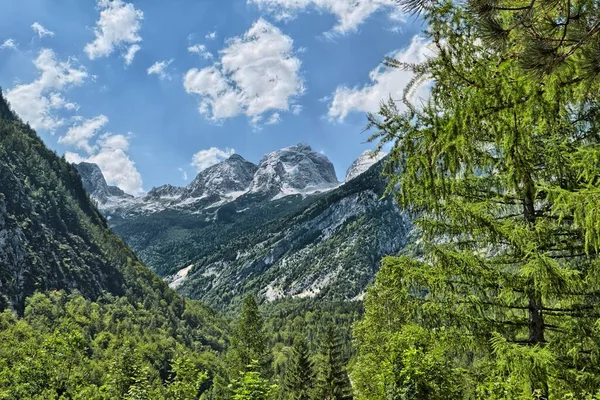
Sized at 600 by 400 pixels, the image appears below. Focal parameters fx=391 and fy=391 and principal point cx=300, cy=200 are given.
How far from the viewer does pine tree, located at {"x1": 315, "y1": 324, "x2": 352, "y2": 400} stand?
4019 centimetres

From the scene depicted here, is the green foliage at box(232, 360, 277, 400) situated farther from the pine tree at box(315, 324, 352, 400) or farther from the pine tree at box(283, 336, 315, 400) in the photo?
the pine tree at box(283, 336, 315, 400)

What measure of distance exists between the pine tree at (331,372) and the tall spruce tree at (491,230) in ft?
115

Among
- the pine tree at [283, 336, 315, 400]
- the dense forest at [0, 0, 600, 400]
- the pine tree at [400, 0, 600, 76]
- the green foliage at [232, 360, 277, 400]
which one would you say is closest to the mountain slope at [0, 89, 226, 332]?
the pine tree at [283, 336, 315, 400]

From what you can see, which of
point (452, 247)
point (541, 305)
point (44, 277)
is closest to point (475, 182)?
point (452, 247)

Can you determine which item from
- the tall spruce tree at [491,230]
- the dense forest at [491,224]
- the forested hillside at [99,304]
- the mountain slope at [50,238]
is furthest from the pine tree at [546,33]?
the mountain slope at [50,238]

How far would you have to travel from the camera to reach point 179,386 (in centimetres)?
1230

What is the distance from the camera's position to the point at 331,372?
1614 inches

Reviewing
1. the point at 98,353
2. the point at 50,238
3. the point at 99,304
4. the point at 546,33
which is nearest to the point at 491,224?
the point at 546,33

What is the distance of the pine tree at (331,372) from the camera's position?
1582 inches

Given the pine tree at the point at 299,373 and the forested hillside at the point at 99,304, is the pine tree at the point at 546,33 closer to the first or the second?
the forested hillside at the point at 99,304

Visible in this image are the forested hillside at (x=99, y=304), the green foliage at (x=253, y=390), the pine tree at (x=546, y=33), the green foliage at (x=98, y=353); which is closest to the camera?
the pine tree at (x=546, y=33)

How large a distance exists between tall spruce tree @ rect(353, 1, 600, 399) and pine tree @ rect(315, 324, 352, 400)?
35127 millimetres

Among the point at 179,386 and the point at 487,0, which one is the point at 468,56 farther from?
the point at 179,386

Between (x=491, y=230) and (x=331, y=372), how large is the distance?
3769 centimetres
